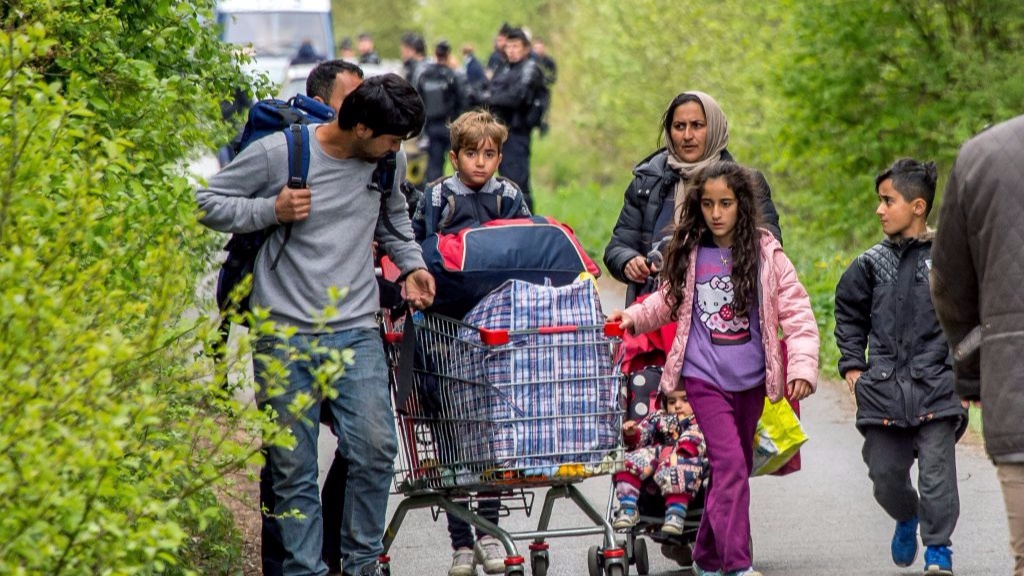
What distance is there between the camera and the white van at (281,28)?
32.4 meters

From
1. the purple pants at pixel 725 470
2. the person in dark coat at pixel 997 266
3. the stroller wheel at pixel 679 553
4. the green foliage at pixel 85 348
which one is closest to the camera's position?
the green foliage at pixel 85 348

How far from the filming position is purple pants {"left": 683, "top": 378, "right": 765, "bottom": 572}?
657 cm

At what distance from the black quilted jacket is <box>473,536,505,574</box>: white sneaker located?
247 centimetres

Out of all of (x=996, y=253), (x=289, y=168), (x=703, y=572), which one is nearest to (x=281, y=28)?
(x=703, y=572)

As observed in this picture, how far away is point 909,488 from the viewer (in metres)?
7.11

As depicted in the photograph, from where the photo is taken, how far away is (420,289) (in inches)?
249

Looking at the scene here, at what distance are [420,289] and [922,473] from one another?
222cm

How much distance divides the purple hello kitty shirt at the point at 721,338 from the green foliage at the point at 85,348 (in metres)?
1.93

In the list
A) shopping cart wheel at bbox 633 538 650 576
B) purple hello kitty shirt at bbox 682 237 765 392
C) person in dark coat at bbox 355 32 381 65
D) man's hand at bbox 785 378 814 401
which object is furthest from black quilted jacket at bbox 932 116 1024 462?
person in dark coat at bbox 355 32 381 65

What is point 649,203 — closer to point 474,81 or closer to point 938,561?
point 938,561

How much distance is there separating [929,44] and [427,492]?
1213 cm

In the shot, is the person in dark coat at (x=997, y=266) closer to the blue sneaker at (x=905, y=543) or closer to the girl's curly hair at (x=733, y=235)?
the girl's curly hair at (x=733, y=235)

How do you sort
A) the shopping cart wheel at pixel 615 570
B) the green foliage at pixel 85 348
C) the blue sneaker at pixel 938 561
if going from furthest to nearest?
the blue sneaker at pixel 938 561 → the shopping cart wheel at pixel 615 570 → the green foliage at pixel 85 348

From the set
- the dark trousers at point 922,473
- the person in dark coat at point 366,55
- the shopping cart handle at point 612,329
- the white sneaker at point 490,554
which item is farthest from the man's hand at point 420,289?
the person in dark coat at point 366,55
